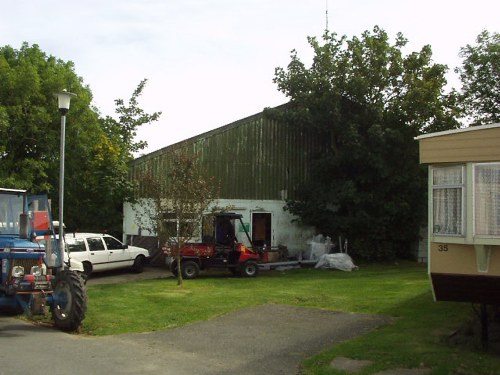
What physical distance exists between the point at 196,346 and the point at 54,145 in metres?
15.2

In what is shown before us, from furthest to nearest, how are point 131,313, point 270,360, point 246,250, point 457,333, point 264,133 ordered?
point 264,133 < point 246,250 < point 131,313 < point 457,333 < point 270,360

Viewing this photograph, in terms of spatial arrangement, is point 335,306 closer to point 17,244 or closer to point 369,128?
point 17,244

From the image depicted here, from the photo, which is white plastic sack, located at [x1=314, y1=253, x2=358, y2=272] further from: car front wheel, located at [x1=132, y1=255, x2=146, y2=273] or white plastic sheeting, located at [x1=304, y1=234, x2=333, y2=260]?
car front wheel, located at [x1=132, y1=255, x2=146, y2=273]

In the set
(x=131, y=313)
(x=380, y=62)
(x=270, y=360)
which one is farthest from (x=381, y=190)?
(x=270, y=360)

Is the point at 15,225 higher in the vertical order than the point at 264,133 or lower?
lower

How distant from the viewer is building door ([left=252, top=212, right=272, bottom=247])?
2506 centimetres

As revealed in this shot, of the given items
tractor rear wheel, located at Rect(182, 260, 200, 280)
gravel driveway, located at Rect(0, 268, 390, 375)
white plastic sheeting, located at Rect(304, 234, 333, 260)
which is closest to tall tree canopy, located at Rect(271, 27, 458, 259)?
white plastic sheeting, located at Rect(304, 234, 333, 260)

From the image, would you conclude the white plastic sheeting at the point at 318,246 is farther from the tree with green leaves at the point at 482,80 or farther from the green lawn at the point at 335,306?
the tree with green leaves at the point at 482,80

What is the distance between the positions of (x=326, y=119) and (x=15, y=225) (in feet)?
48.1

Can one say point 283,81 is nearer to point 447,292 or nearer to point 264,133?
point 264,133

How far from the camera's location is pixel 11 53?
2353 centimetres

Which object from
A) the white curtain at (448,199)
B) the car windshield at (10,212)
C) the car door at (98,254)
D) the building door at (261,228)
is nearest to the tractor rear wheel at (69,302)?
the car windshield at (10,212)

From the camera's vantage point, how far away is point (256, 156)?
2527 cm

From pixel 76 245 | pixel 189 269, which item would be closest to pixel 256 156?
Result: pixel 189 269
